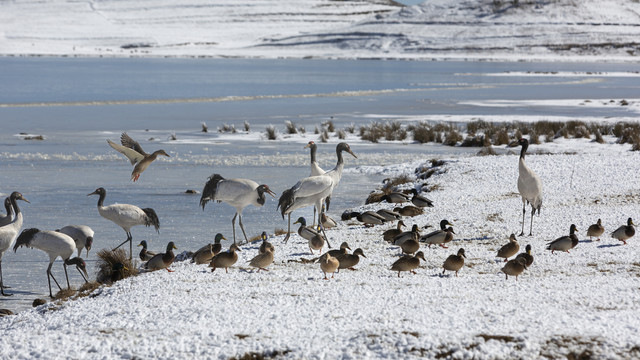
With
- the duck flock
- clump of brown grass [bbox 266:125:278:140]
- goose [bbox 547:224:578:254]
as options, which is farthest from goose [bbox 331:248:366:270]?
clump of brown grass [bbox 266:125:278:140]

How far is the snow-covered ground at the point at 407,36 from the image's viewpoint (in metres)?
144

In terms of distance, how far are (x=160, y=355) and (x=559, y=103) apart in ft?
143

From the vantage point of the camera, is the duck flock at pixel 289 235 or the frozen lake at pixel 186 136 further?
the frozen lake at pixel 186 136

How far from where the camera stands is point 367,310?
27.7ft

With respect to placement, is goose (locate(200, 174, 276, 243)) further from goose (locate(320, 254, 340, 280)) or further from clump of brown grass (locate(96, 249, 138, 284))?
goose (locate(320, 254, 340, 280))

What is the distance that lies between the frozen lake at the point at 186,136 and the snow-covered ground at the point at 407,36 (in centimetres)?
7661

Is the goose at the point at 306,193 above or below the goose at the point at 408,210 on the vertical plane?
above

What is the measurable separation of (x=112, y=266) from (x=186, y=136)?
19.4 metres

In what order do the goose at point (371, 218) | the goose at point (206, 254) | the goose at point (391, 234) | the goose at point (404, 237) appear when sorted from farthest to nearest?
the goose at point (371, 218)
the goose at point (391, 234)
the goose at point (404, 237)
the goose at point (206, 254)

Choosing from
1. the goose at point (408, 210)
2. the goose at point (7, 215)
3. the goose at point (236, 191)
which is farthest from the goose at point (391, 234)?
the goose at point (7, 215)

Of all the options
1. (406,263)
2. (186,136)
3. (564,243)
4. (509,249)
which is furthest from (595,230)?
(186,136)

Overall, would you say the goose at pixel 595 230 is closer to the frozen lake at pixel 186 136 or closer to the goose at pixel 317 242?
the goose at pixel 317 242

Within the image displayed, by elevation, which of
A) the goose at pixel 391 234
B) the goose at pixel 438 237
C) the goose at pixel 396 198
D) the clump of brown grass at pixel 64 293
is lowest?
the goose at pixel 396 198

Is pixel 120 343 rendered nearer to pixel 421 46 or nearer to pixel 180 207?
pixel 180 207
